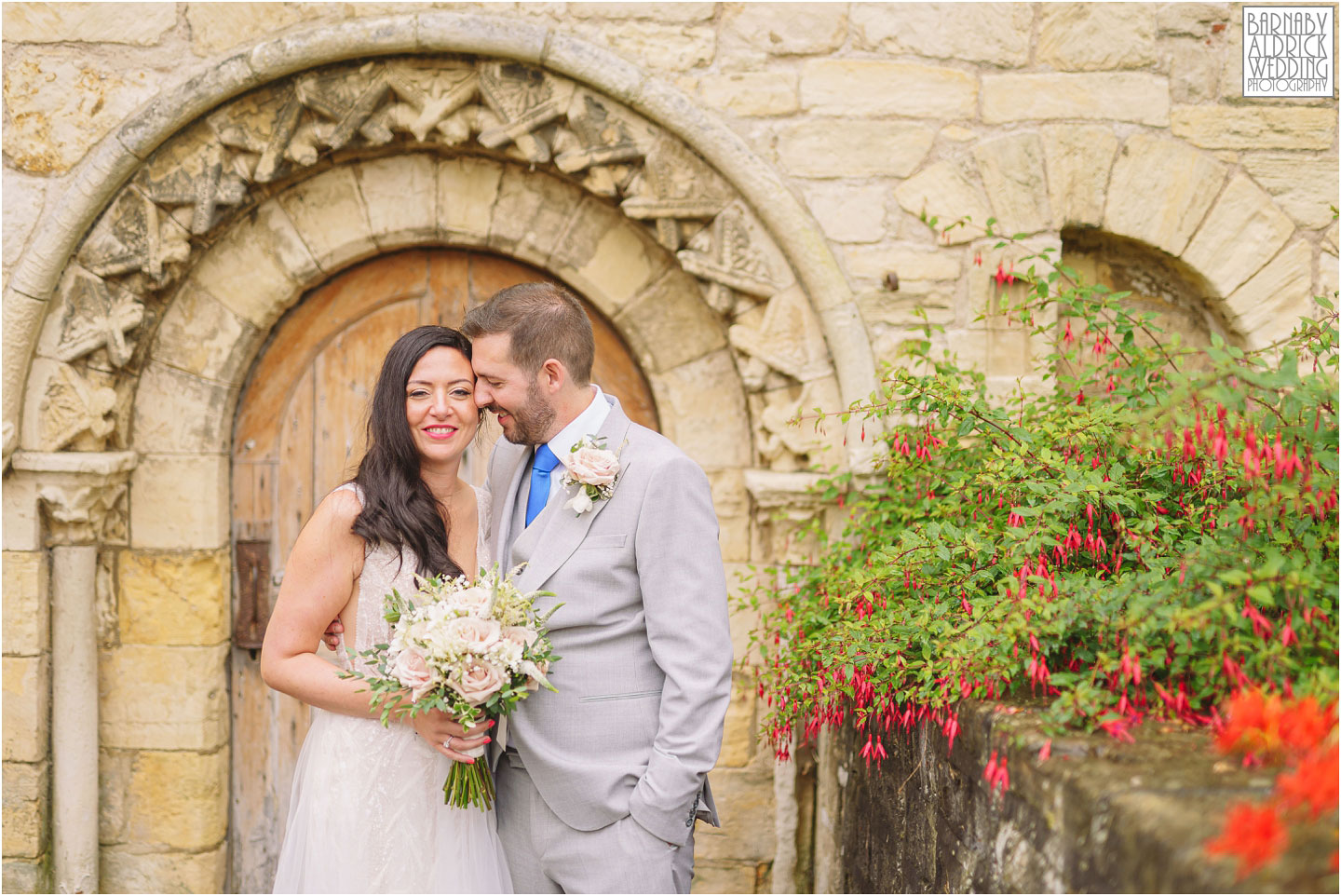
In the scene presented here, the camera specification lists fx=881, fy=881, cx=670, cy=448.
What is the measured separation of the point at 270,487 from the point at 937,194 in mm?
2842

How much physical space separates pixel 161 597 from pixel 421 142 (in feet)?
6.61

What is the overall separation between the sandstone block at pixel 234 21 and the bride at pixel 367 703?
1599mm

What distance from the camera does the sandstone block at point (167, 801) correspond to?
3.42 meters

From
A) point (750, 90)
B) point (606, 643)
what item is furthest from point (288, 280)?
point (606, 643)

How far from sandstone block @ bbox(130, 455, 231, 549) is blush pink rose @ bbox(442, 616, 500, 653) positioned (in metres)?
2.04

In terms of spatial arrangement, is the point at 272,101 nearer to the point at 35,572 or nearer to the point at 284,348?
the point at 284,348

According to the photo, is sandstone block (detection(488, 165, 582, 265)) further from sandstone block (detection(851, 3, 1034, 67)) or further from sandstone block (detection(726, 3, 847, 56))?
sandstone block (detection(851, 3, 1034, 67))

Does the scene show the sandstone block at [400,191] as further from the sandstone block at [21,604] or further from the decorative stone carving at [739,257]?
the sandstone block at [21,604]

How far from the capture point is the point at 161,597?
3418mm

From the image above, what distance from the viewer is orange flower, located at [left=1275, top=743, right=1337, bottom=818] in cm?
121

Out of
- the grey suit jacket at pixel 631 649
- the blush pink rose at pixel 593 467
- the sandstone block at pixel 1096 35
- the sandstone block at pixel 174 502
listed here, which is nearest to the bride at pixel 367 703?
the grey suit jacket at pixel 631 649

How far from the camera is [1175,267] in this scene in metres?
3.38

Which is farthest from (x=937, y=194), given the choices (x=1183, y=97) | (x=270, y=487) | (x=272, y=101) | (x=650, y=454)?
(x=270, y=487)

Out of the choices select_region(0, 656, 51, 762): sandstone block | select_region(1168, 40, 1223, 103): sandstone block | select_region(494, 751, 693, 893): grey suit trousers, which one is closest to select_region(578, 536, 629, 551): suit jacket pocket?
select_region(494, 751, 693, 893): grey suit trousers
